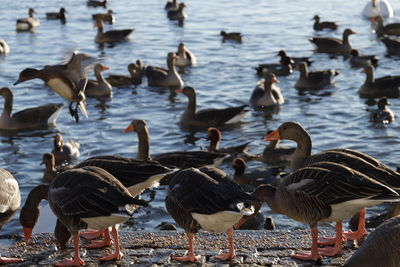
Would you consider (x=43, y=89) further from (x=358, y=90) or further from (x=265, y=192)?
(x=265, y=192)

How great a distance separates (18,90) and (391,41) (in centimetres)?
1272

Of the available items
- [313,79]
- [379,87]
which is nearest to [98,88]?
[313,79]

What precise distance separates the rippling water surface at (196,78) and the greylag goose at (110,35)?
420 mm

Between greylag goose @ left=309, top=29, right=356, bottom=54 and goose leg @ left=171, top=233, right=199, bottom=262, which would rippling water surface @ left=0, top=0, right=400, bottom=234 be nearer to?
greylag goose @ left=309, top=29, right=356, bottom=54

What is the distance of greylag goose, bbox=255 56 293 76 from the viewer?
81.0 ft

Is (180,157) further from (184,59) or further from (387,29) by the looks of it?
(387,29)

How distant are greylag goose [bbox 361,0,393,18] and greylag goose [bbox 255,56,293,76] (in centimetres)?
1008

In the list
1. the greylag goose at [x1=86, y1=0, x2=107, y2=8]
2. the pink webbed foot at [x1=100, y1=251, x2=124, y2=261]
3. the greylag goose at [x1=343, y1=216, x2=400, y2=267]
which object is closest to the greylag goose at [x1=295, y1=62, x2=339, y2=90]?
the pink webbed foot at [x1=100, y1=251, x2=124, y2=261]

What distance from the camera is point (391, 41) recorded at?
91.4 feet

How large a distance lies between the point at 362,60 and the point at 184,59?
226 inches

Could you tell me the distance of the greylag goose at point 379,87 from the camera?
22.2m

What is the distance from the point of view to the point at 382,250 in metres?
A: 8.01

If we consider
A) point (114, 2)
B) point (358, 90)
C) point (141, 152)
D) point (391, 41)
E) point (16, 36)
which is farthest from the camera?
point (114, 2)

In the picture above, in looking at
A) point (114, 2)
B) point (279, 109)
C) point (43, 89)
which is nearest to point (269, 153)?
point (279, 109)
